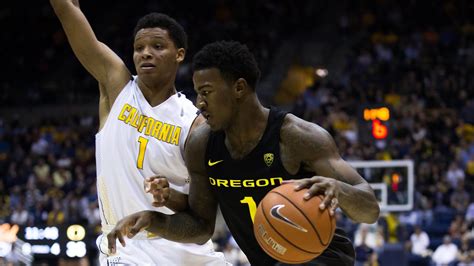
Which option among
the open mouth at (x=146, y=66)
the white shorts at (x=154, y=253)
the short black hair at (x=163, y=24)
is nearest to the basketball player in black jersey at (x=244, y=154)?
the white shorts at (x=154, y=253)

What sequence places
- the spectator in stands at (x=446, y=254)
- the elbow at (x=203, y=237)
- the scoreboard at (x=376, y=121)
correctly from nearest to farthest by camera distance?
1. the elbow at (x=203, y=237)
2. the spectator in stands at (x=446, y=254)
3. the scoreboard at (x=376, y=121)

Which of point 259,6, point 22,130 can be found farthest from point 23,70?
point 259,6

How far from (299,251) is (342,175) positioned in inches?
18.7

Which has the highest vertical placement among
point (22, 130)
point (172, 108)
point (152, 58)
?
point (152, 58)

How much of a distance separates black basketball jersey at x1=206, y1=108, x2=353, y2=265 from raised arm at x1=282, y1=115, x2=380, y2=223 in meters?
0.08

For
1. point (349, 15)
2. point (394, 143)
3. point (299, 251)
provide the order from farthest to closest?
point (349, 15) < point (394, 143) < point (299, 251)

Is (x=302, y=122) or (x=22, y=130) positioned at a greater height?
(x=302, y=122)

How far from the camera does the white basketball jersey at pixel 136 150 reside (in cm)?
493

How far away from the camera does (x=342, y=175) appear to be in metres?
3.98

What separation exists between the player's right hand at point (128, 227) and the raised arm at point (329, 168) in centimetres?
80

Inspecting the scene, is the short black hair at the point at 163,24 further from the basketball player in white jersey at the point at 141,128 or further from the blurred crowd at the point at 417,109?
the blurred crowd at the point at 417,109

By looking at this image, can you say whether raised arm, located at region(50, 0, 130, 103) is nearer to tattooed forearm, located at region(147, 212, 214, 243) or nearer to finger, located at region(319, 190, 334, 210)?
tattooed forearm, located at region(147, 212, 214, 243)

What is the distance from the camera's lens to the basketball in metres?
3.61

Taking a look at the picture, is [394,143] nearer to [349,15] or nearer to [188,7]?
[349,15]
